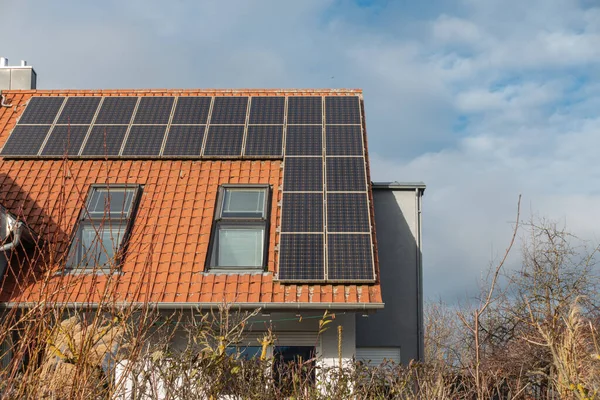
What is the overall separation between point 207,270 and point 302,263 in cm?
168

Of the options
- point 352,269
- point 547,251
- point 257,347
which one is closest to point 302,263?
point 352,269

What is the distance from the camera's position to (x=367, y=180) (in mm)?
13633

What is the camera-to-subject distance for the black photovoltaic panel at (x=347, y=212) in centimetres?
1231

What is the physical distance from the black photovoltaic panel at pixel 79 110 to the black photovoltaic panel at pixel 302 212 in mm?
5624

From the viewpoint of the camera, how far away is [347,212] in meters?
12.7

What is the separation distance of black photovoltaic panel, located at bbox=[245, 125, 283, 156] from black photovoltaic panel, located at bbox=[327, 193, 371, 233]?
202 centimetres

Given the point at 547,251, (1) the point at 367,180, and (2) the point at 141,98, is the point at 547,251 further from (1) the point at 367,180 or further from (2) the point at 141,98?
(2) the point at 141,98

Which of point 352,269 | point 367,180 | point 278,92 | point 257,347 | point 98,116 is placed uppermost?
point 278,92

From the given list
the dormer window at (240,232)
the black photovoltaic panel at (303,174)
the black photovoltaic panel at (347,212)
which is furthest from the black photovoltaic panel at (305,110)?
the black photovoltaic panel at (347,212)

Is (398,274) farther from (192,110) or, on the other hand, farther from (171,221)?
(192,110)

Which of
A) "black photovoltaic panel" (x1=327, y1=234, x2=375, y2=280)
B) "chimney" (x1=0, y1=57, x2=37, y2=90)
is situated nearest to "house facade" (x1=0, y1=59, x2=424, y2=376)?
"black photovoltaic panel" (x1=327, y1=234, x2=375, y2=280)

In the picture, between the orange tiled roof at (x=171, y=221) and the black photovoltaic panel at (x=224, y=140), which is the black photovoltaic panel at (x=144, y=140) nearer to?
the orange tiled roof at (x=171, y=221)

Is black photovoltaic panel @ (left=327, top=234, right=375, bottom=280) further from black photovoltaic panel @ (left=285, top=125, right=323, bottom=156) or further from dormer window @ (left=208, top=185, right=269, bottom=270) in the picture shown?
black photovoltaic panel @ (left=285, top=125, right=323, bottom=156)

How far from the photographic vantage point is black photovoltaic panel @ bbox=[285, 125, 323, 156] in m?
14.4
